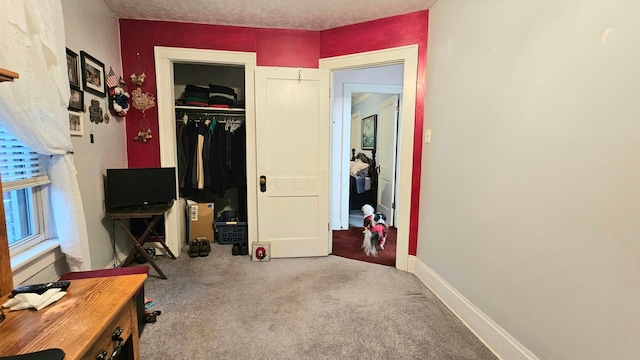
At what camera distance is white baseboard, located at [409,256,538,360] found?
63.9 inches

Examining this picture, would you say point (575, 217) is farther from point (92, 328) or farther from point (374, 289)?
point (92, 328)

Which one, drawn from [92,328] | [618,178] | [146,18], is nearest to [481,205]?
[618,178]

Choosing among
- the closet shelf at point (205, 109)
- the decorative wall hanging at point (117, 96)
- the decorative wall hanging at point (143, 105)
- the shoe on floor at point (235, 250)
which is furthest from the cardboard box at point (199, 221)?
the decorative wall hanging at point (117, 96)

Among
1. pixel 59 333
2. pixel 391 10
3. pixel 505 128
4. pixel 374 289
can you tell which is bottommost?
pixel 374 289

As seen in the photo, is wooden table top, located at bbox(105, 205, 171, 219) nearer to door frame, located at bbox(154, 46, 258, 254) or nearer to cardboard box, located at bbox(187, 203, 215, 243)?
door frame, located at bbox(154, 46, 258, 254)

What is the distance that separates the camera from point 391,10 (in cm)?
260

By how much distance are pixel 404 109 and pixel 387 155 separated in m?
1.88

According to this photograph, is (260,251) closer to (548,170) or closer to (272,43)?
(272,43)

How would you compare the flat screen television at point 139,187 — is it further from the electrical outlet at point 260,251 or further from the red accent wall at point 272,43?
the electrical outlet at point 260,251

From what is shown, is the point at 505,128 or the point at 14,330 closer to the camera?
the point at 14,330

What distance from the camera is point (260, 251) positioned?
10.1 ft

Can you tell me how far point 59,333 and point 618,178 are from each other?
208 cm

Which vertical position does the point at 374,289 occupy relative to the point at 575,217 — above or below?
below

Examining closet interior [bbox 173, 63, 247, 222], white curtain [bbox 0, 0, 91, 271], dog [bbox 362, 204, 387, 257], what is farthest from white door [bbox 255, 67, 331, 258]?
white curtain [bbox 0, 0, 91, 271]
